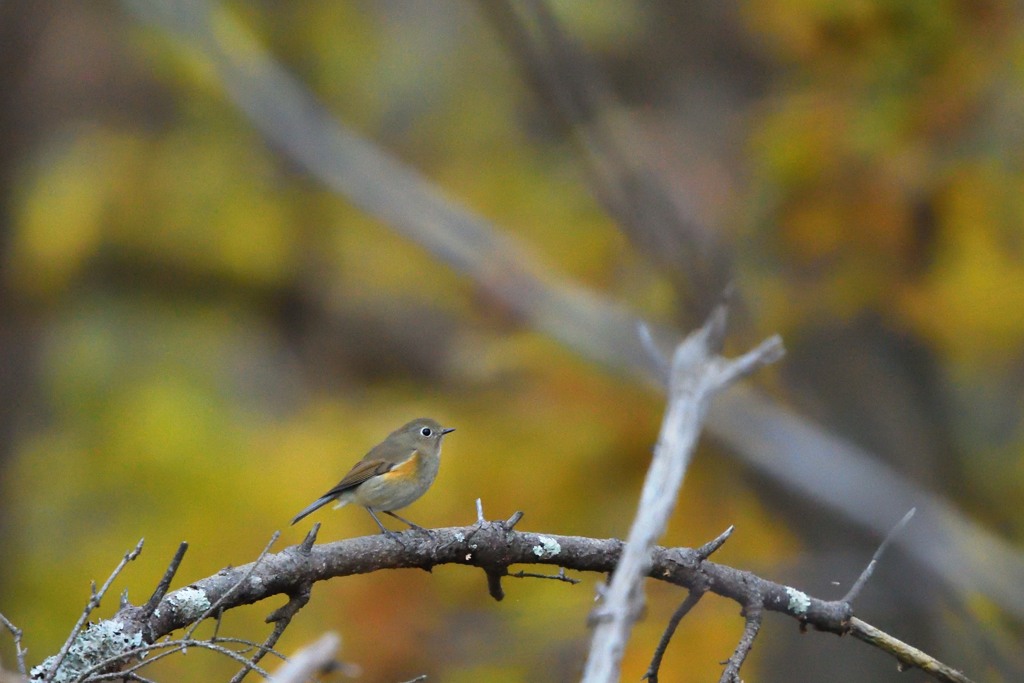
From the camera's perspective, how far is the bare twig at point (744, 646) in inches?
104

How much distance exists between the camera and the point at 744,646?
2814 millimetres

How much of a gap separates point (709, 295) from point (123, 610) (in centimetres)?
179

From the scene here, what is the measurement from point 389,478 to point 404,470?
99 millimetres

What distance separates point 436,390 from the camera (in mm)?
9180

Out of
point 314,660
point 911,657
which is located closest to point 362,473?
point 911,657

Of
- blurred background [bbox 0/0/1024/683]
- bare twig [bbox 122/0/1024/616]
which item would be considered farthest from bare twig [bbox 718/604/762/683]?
blurred background [bbox 0/0/1024/683]

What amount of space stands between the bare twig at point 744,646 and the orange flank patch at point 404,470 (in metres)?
2.20

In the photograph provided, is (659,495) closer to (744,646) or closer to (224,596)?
(744,646)

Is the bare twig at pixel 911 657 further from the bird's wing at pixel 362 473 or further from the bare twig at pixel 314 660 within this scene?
the bird's wing at pixel 362 473

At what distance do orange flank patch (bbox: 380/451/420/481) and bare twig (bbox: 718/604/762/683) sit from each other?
2200 mm

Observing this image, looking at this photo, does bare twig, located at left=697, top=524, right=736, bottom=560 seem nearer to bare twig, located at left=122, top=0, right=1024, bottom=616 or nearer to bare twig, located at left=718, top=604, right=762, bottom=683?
bare twig, located at left=718, top=604, right=762, bottom=683

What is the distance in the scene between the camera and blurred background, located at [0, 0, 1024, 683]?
6613mm

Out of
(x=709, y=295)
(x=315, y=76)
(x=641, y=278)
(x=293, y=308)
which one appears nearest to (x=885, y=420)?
(x=641, y=278)

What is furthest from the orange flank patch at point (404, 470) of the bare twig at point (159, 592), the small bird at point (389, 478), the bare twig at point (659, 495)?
the bare twig at point (659, 495)
